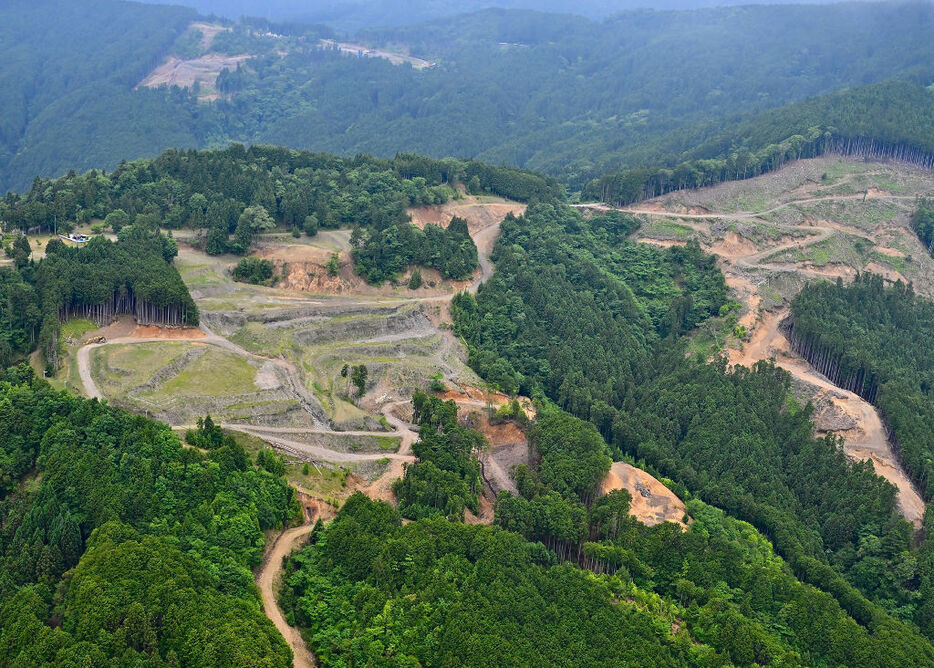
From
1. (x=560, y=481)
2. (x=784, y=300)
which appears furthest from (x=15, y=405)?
(x=784, y=300)

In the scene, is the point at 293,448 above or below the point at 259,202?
below

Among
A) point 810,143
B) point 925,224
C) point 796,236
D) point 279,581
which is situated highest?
point 810,143

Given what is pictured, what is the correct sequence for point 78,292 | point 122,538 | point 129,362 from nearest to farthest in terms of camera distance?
point 122,538 < point 129,362 < point 78,292

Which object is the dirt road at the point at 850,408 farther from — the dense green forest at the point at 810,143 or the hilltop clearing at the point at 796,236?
the dense green forest at the point at 810,143

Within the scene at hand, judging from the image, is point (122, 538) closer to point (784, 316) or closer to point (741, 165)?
point (784, 316)

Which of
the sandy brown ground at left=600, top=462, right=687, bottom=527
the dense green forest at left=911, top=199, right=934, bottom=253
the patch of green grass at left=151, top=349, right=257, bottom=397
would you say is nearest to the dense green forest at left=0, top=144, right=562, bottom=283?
the patch of green grass at left=151, top=349, right=257, bottom=397

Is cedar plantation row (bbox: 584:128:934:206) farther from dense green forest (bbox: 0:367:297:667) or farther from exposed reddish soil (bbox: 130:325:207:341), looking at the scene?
dense green forest (bbox: 0:367:297:667)

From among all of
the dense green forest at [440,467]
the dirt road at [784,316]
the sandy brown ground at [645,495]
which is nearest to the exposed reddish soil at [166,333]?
the dense green forest at [440,467]

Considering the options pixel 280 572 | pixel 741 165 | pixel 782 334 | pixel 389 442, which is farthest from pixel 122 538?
pixel 741 165
